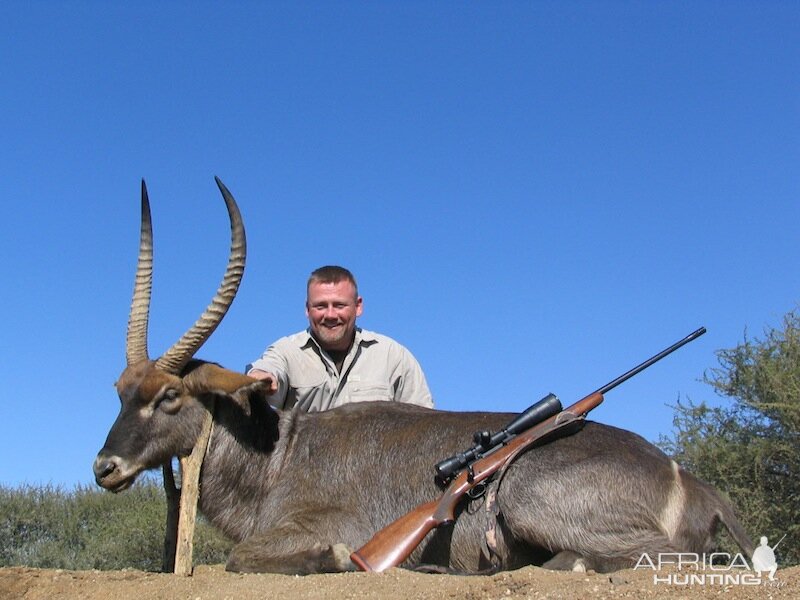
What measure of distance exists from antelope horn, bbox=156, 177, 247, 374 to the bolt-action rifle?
200cm

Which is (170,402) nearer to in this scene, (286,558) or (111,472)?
(111,472)

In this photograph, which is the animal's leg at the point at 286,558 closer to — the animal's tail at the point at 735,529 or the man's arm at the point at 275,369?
the man's arm at the point at 275,369

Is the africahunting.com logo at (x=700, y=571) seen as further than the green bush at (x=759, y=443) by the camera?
No

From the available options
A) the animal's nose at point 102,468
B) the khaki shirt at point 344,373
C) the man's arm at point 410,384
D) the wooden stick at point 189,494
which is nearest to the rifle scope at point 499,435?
the wooden stick at point 189,494

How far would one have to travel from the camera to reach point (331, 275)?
9.12m

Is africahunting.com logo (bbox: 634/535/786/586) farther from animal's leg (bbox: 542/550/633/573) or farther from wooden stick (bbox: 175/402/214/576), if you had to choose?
wooden stick (bbox: 175/402/214/576)

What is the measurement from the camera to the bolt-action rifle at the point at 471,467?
643cm

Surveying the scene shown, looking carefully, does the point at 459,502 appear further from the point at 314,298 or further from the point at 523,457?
the point at 314,298

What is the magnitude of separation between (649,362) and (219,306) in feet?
10.6

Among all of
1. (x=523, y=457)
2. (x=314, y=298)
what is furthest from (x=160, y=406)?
(x=523, y=457)

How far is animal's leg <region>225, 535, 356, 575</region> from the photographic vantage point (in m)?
6.61

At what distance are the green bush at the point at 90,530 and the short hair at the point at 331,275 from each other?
261 inches

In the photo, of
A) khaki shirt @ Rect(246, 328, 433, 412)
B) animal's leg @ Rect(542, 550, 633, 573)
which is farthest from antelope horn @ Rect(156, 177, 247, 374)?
animal's leg @ Rect(542, 550, 633, 573)

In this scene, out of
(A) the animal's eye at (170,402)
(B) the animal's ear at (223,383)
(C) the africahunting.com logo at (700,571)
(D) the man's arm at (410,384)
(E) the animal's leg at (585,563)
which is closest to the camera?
(C) the africahunting.com logo at (700,571)
